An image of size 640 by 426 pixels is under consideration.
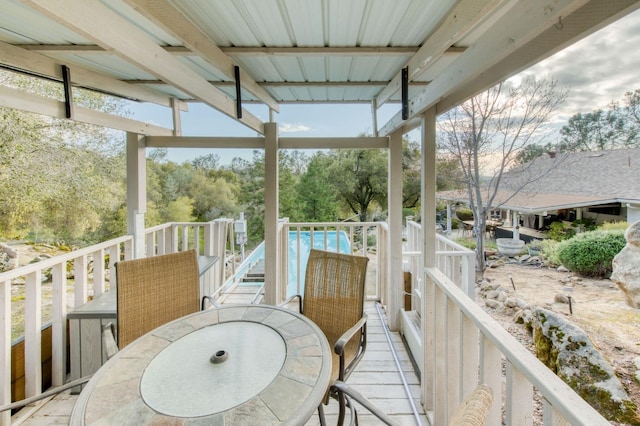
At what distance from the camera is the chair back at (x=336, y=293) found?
7.20ft

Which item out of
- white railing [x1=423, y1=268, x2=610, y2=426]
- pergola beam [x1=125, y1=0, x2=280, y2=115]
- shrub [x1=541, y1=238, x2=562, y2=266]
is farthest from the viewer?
shrub [x1=541, y1=238, x2=562, y2=266]

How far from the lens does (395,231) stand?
335cm

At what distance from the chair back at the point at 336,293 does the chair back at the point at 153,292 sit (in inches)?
38.7

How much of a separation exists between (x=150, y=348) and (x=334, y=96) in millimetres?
3187

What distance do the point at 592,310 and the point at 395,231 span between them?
6.58ft

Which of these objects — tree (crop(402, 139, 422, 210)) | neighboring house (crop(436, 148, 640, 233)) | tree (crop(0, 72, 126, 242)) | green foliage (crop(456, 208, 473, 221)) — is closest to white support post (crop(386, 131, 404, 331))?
tree (crop(402, 139, 422, 210))

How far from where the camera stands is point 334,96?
356 centimetres

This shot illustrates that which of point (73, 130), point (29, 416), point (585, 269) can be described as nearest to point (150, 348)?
point (29, 416)

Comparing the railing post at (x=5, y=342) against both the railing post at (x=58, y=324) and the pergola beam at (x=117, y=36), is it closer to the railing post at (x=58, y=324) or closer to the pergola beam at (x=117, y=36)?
the railing post at (x=58, y=324)

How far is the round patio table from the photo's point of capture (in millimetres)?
1114

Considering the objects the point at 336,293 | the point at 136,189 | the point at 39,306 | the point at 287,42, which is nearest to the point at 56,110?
the point at 136,189

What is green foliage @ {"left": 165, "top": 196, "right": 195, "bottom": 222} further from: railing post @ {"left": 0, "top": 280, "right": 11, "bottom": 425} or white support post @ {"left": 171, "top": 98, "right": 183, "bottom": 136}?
railing post @ {"left": 0, "top": 280, "right": 11, "bottom": 425}

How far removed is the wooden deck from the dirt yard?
1.00 meters

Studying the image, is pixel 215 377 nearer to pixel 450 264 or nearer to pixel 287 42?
pixel 287 42
